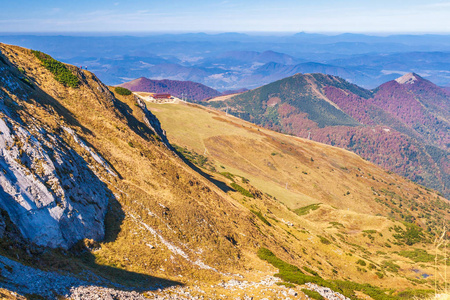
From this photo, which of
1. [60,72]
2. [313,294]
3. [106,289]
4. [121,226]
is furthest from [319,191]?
[106,289]

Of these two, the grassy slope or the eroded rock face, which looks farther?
the grassy slope

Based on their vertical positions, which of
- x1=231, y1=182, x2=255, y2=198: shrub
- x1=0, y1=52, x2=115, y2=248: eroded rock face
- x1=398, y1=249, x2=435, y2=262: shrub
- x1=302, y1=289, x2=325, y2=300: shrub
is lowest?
x1=398, y1=249, x2=435, y2=262: shrub

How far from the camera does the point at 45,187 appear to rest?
21.7 m

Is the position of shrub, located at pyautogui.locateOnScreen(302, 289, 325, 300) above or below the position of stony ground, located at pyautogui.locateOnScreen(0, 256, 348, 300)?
below

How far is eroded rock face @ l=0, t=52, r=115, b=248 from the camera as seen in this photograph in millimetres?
19931

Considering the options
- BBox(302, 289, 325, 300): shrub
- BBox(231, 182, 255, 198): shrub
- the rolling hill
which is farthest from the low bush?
BBox(302, 289, 325, 300): shrub

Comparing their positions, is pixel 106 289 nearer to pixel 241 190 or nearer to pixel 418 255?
pixel 241 190

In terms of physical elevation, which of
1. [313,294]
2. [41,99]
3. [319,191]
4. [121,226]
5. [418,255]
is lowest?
[319,191]

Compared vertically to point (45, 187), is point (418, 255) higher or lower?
lower

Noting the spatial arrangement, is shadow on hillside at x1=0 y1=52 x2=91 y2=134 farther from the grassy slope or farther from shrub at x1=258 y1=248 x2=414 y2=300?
the grassy slope

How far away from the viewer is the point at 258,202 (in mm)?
66625

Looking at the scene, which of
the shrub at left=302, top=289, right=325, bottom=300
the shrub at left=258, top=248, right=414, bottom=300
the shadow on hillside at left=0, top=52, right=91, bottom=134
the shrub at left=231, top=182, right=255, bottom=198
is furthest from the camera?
the shrub at left=231, top=182, right=255, bottom=198

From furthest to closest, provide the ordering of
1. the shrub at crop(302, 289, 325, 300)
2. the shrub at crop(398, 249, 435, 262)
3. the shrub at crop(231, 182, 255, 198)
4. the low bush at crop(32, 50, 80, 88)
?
the shrub at crop(231, 182, 255, 198) < the shrub at crop(398, 249, 435, 262) < the low bush at crop(32, 50, 80, 88) < the shrub at crop(302, 289, 325, 300)

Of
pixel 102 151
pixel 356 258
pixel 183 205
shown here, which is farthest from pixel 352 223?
pixel 102 151
